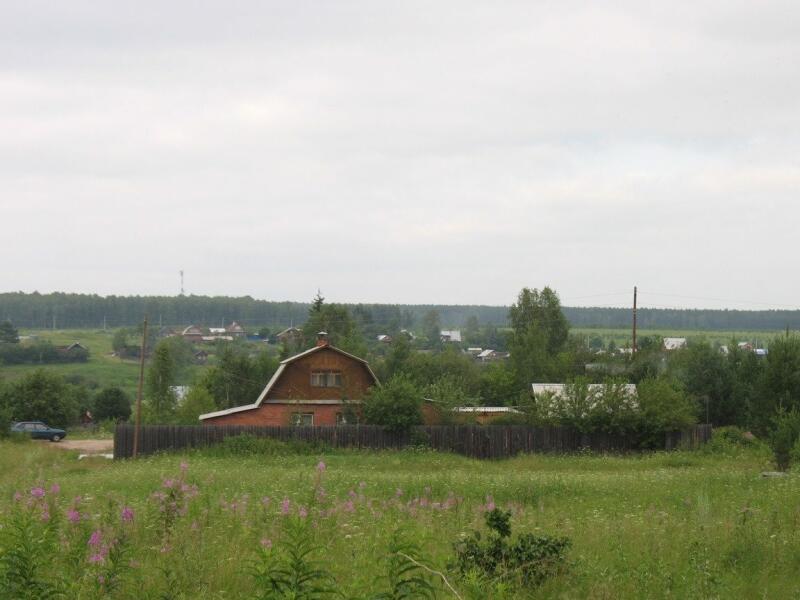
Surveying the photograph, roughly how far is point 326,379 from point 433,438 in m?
9.27

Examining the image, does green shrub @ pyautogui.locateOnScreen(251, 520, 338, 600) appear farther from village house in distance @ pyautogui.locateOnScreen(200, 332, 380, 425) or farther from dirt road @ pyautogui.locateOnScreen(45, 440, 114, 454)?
village house in distance @ pyautogui.locateOnScreen(200, 332, 380, 425)

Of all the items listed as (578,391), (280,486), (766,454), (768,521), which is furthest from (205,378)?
(768,521)

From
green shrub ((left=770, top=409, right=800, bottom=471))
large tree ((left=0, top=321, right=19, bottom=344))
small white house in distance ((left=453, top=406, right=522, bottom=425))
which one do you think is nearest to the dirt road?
small white house in distance ((left=453, top=406, right=522, bottom=425))

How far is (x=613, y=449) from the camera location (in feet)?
130

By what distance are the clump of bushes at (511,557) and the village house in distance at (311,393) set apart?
3525 cm

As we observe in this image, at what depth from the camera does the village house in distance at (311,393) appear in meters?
46.1

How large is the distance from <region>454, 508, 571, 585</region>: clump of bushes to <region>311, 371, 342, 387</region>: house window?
37025mm

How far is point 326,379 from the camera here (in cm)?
4734

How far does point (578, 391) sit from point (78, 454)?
Result: 20.3 m

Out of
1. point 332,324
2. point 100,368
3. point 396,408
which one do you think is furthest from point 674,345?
point 100,368

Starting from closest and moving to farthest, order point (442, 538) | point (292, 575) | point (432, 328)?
point (292, 575), point (442, 538), point (432, 328)

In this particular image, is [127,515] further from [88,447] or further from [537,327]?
[537,327]

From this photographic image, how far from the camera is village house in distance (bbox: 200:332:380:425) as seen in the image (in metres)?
46.1

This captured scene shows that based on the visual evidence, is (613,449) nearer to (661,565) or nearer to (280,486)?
(280,486)
